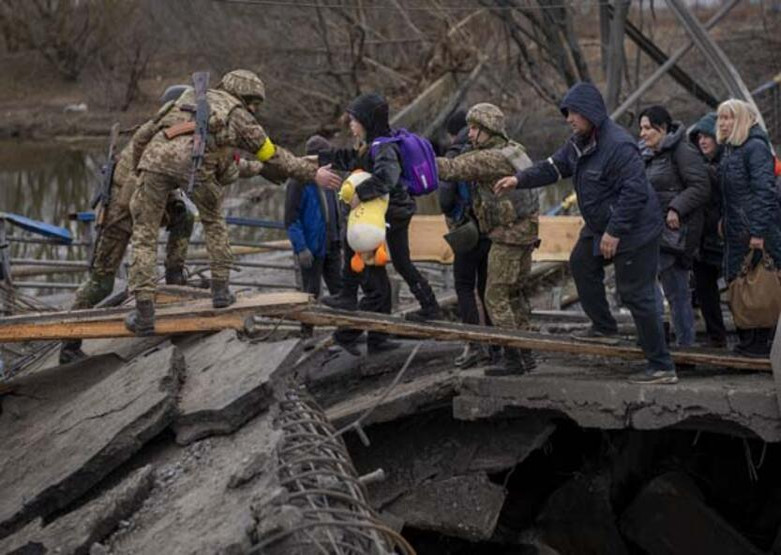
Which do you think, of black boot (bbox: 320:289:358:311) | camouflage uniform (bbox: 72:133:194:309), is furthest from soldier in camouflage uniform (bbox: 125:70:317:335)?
black boot (bbox: 320:289:358:311)

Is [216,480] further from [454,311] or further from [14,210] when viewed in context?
[14,210]

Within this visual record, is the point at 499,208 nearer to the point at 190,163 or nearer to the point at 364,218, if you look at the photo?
the point at 364,218

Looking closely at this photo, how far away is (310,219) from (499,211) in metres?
1.94

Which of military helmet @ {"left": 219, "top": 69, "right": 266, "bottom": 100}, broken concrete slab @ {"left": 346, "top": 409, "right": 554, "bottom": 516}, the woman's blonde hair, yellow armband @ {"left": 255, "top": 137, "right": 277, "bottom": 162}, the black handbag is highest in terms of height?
military helmet @ {"left": 219, "top": 69, "right": 266, "bottom": 100}

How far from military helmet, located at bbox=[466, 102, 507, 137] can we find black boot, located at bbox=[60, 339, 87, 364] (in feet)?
9.63

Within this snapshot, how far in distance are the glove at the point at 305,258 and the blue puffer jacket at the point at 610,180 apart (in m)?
2.54

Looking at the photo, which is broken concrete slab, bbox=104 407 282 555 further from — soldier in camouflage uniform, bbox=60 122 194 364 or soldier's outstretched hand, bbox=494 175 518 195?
soldier in camouflage uniform, bbox=60 122 194 364

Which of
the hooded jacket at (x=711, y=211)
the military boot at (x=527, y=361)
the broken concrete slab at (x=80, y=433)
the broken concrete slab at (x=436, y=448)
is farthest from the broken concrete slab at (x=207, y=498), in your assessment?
the hooded jacket at (x=711, y=211)

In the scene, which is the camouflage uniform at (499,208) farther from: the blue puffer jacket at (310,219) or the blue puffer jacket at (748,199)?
the blue puffer jacket at (310,219)

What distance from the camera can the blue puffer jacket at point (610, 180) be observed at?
6398mm

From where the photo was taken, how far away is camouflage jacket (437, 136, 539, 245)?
703cm

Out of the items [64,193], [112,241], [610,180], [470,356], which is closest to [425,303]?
[470,356]

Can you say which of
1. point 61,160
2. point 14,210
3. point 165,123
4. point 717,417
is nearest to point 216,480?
point 165,123

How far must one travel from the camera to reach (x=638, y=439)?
8.12 meters
